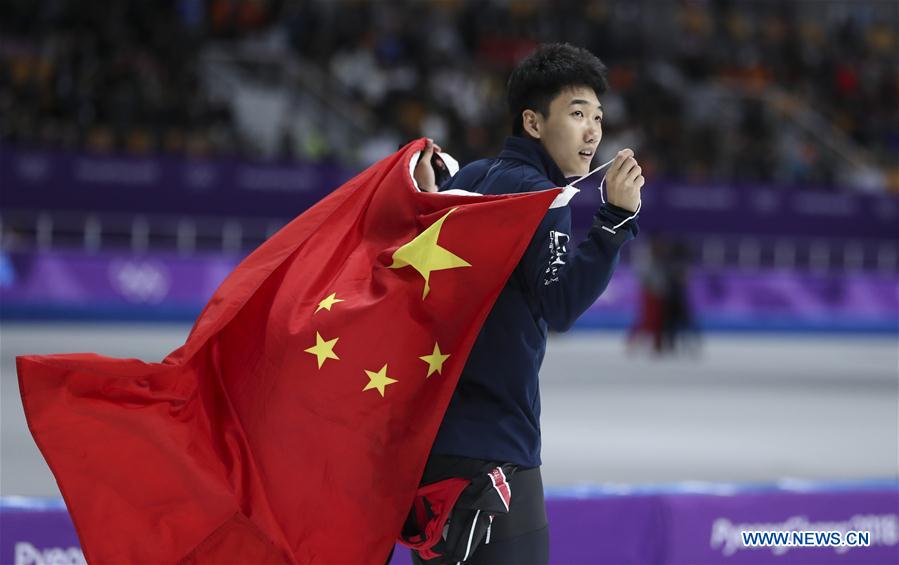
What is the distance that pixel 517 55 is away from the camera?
28188 mm

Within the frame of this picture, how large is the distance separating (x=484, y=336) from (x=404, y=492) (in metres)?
0.46

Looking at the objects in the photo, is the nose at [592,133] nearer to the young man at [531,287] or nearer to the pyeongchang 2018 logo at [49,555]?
the young man at [531,287]

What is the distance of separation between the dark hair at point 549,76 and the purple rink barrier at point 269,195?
17579 mm

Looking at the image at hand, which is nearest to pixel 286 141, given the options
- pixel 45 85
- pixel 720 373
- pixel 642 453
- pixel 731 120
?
pixel 45 85

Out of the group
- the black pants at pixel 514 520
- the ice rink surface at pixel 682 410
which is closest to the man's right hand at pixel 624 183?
the black pants at pixel 514 520

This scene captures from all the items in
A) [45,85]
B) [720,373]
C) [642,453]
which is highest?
[45,85]

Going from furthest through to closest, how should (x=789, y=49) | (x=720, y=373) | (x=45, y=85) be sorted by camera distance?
(x=789, y=49)
(x=45, y=85)
(x=720, y=373)

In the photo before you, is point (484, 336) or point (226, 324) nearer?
point (484, 336)

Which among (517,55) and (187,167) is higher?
(517,55)

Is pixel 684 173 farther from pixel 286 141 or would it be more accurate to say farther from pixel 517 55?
pixel 286 141

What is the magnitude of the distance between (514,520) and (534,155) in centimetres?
100

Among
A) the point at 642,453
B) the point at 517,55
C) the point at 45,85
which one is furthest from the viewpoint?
the point at 517,55

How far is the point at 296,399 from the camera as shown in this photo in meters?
3.40

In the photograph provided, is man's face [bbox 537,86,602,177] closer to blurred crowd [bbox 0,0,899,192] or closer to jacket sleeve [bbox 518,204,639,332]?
jacket sleeve [bbox 518,204,639,332]
